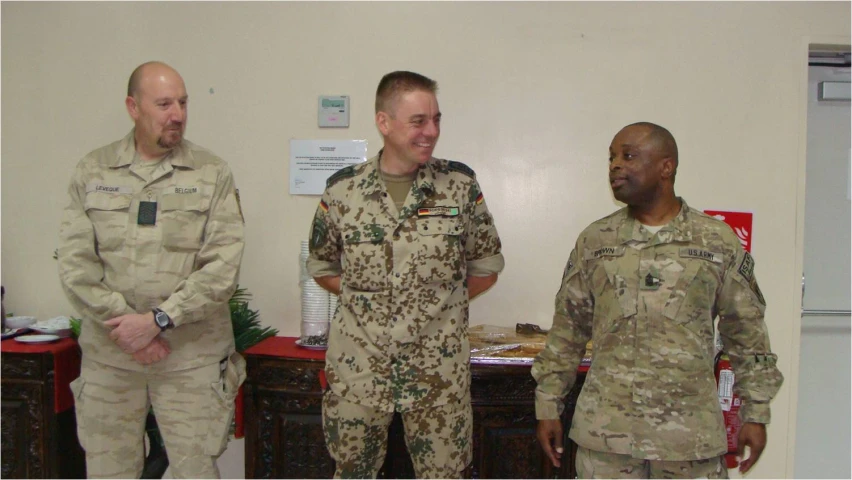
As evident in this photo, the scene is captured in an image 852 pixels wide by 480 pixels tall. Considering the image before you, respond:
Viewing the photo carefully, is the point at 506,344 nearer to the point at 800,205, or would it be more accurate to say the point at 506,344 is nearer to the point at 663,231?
the point at 663,231

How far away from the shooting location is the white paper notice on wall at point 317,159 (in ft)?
9.15

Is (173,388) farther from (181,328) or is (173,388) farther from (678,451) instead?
(678,451)

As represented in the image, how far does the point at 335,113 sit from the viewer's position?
9.12ft

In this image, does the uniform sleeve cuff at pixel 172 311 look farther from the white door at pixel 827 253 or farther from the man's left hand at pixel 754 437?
the white door at pixel 827 253

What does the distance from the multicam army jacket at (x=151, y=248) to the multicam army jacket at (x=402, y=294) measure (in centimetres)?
41

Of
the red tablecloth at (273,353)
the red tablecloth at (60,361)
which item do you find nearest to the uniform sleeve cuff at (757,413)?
the red tablecloth at (273,353)

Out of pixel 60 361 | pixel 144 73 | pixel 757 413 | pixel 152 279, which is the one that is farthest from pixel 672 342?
pixel 60 361

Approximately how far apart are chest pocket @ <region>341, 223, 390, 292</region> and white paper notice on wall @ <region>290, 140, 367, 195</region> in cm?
107

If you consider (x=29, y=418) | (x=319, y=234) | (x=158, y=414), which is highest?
(x=319, y=234)

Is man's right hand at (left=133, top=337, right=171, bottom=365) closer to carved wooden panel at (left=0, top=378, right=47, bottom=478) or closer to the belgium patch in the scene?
the belgium patch

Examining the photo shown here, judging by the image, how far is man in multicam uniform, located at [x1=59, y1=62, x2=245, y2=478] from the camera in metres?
1.89

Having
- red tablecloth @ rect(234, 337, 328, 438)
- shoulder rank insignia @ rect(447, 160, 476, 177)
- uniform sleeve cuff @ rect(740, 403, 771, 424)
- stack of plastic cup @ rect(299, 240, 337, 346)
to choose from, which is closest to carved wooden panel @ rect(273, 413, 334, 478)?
red tablecloth @ rect(234, 337, 328, 438)

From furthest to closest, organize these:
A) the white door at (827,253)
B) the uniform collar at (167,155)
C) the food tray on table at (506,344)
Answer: the white door at (827,253)
the food tray on table at (506,344)
the uniform collar at (167,155)

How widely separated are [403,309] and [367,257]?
18 cm
